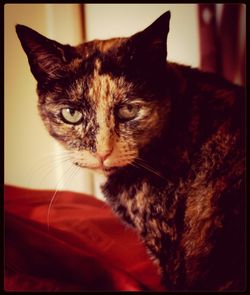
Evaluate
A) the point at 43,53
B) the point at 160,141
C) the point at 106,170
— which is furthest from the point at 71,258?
the point at 43,53

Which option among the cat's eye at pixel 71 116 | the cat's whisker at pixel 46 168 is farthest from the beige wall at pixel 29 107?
the cat's eye at pixel 71 116

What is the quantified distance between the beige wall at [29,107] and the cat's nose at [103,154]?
0.37ft

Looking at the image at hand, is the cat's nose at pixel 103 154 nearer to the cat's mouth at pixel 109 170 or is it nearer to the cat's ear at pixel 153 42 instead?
the cat's mouth at pixel 109 170

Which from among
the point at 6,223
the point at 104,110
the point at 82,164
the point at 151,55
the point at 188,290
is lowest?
the point at 188,290

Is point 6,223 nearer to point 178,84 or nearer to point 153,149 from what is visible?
point 153,149

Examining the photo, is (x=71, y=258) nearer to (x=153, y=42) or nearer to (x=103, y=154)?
(x=103, y=154)

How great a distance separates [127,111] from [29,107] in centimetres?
30

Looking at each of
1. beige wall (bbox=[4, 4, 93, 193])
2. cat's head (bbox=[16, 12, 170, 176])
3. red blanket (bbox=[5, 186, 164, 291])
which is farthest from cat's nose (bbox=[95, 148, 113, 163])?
red blanket (bbox=[5, 186, 164, 291])

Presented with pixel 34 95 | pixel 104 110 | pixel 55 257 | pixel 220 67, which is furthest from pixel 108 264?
pixel 220 67

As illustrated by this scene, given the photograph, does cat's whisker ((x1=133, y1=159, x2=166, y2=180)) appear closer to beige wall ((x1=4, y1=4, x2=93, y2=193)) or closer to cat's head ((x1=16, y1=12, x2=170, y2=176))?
cat's head ((x1=16, y1=12, x2=170, y2=176))

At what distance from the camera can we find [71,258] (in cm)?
72

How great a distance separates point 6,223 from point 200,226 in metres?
0.41

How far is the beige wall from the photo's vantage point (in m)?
0.77

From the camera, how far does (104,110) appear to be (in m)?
0.67
